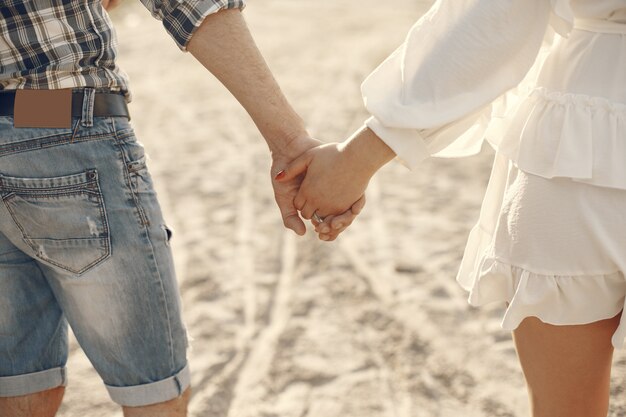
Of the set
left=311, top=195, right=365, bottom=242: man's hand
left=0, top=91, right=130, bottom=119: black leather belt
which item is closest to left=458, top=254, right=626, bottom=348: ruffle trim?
left=311, top=195, right=365, bottom=242: man's hand

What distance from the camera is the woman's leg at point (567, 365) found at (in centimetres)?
168

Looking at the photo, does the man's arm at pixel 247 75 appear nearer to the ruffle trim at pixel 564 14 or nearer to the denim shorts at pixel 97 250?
the denim shorts at pixel 97 250

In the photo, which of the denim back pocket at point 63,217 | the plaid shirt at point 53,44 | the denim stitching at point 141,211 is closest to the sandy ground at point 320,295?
the denim stitching at point 141,211

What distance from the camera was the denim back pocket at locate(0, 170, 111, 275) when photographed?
172 cm

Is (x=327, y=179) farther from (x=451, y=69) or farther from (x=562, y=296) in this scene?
(x=562, y=296)

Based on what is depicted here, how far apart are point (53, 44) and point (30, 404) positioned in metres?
0.85

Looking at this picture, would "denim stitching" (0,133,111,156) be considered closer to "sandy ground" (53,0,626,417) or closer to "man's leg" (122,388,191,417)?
"man's leg" (122,388,191,417)

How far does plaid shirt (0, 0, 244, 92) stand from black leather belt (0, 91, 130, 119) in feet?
0.07

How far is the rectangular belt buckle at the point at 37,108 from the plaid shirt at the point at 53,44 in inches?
0.7

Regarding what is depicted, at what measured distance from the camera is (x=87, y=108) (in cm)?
174

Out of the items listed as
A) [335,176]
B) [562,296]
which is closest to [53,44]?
[335,176]

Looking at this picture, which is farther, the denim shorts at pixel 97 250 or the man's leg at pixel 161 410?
the man's leg at pixel 161 410

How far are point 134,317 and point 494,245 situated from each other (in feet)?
Answer: 2.46

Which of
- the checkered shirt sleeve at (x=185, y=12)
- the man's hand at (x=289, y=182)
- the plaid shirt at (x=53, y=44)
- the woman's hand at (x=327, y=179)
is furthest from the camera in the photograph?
the man's hand at (x=289, y=182)
